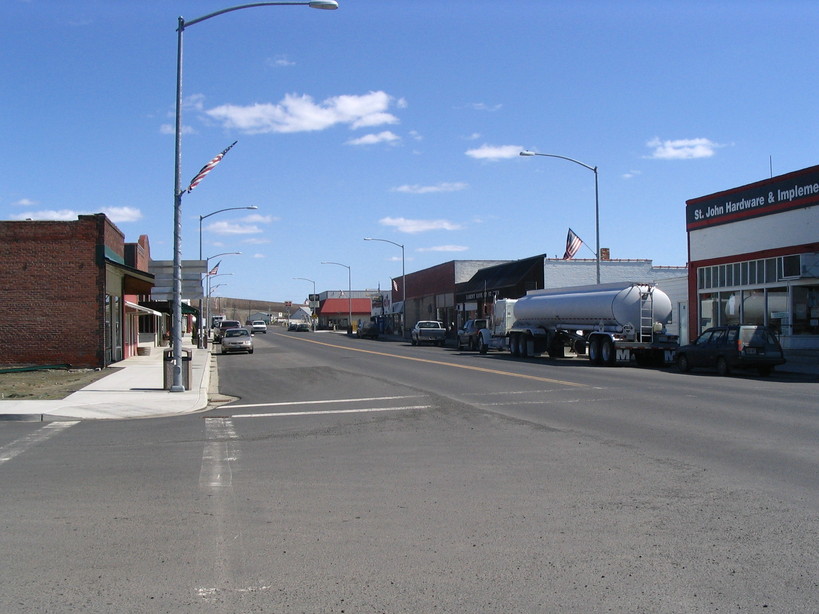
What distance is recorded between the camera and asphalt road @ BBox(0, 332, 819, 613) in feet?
17.0

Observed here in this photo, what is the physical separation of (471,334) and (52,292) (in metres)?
24.4

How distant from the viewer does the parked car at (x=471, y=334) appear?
44094 millimetres

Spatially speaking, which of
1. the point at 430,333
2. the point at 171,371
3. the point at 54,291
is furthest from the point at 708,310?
the point at 54,291

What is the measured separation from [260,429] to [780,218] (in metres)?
25.5

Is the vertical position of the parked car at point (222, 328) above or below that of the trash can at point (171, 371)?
above

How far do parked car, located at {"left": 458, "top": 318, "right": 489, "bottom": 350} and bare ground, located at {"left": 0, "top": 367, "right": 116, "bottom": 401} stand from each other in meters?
22.0

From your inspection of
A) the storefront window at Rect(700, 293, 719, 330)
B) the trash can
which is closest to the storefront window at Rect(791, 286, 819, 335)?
the storefront window at Rect(700, 293, 719, 330)

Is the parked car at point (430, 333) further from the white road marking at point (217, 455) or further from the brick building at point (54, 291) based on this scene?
the white road marking at point (217, 455)

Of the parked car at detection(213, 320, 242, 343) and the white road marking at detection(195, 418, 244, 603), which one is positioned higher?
the parked car at detection(213, 320, 242, 343)

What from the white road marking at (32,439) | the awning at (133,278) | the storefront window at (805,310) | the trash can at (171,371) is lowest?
the white road marking at (32,439)

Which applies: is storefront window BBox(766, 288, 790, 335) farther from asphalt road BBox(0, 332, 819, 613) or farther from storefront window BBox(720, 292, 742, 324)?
asphalt road BBox(0, 332, 819, 613)

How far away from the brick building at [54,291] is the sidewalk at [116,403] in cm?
416

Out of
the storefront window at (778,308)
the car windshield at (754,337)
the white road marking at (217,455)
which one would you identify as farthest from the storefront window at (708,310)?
the white road marking at (217,455)

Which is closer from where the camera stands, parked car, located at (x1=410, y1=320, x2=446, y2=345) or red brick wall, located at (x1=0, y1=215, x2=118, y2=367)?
red brick wall, located at (x1=0, y1=215, x2=118, y2=367)
